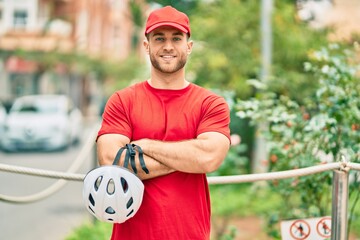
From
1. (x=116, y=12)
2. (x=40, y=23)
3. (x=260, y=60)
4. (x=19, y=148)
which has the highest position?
(x=116, y=12)

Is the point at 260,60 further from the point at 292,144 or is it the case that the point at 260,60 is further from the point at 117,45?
the point at 117,45

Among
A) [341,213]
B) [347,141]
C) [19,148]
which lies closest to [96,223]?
[347,141]

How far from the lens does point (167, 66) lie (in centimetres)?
257

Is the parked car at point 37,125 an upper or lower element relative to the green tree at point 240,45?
lower

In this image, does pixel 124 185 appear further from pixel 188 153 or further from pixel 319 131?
pixel 319 131

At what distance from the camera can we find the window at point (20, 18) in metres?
34.7

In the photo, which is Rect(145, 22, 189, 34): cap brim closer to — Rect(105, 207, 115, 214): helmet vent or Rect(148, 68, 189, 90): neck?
Rect(148, 68, 189, 90): neck

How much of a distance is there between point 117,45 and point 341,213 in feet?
170

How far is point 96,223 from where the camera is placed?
668 centimetres

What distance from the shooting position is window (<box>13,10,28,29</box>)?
3468 centimetres

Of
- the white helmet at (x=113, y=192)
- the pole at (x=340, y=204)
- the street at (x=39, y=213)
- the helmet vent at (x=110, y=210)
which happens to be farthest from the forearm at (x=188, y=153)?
the street at (x=39, y=213)

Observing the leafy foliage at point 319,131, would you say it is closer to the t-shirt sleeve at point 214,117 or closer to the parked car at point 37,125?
the t-shirt sleeve at point 214,117

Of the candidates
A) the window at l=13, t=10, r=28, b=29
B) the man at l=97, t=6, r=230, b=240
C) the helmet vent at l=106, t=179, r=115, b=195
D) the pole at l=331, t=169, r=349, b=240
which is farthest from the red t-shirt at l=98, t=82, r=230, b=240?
the window at l=13, t=10, r=28, b=29

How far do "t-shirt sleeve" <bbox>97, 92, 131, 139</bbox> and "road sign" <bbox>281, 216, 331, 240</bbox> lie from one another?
1.26 m
